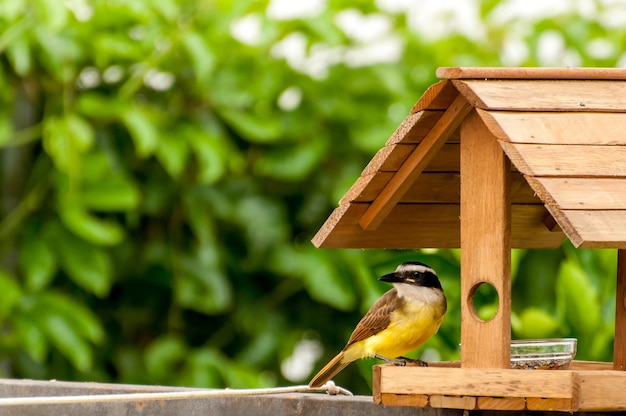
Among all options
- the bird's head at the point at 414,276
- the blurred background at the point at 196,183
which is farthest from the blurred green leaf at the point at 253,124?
the bird's head at the point at 414,276

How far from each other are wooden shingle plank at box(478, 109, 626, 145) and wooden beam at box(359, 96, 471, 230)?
154 millimetres

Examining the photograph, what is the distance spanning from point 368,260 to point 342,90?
30.4 inches

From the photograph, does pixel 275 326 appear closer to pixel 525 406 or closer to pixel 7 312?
pixel 7 312

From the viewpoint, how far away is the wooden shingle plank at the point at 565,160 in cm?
248

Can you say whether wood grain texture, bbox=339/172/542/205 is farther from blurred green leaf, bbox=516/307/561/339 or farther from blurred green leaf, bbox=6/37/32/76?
blurred green leaf, bbox=6/37/32/76

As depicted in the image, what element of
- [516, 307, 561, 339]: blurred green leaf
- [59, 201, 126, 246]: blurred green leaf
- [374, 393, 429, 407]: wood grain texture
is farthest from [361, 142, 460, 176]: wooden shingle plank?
[59, 201, 126, 246]: blurred green leaf

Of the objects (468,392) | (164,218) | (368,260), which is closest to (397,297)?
(468,392)

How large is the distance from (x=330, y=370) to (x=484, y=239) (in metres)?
1.10

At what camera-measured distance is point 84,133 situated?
4562 millimetres

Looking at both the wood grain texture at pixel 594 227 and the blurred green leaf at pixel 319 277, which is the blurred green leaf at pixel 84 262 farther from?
the wood grain texture at pixel 594 227

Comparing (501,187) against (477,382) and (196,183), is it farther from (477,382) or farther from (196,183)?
(196,183)

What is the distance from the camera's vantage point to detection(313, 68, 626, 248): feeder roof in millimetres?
2441

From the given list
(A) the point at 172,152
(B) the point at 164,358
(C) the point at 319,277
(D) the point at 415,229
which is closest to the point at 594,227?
(D) the point at 415,229

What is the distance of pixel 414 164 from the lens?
9.27 ft
